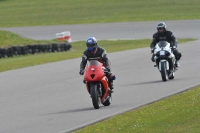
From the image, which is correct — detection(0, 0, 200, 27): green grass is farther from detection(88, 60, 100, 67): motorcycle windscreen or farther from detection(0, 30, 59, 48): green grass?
detection(88, 60, 100, 67): motorcycle windscreen

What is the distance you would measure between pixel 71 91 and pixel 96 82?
2949 mm

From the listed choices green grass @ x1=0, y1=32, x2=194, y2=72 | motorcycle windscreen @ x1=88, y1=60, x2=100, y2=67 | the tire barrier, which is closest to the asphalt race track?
motorcycle windscreen @ x1=88, y1=60, x2=100, y2=67

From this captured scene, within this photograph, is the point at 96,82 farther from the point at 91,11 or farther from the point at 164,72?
the point at 91,11

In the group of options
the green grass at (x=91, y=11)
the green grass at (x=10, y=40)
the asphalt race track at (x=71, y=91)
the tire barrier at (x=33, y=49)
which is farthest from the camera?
the green grass at (x=91, y=11)

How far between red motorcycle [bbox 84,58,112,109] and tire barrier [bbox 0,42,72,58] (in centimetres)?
1353

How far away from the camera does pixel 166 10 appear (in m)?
44.2

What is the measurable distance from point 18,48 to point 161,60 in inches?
429

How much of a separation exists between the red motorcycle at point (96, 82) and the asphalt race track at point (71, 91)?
21cm

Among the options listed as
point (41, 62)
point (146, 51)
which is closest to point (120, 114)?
point (41, 62)

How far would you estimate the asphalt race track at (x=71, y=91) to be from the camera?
10594 mm

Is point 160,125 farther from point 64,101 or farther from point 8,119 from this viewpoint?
point 64,101

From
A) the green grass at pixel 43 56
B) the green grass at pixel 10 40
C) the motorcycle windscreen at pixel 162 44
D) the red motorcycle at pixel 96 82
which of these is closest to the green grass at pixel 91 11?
the green grass at pixel 43 56

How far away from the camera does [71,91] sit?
14.5 m

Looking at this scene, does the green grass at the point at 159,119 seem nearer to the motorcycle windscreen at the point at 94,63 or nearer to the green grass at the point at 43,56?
the motorcycle windscreen at the point at 94,63
